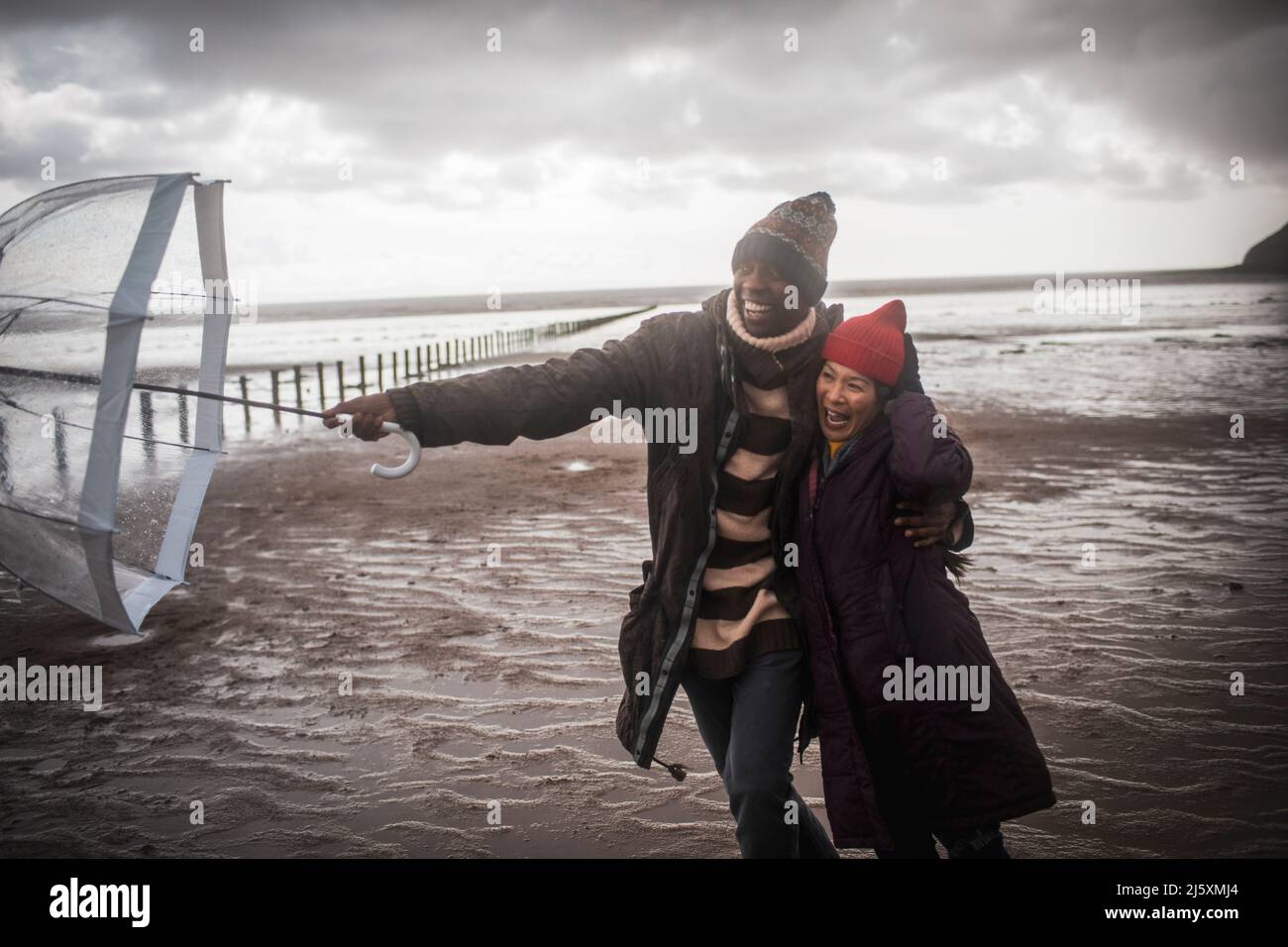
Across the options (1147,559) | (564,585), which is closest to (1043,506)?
(1147,559)

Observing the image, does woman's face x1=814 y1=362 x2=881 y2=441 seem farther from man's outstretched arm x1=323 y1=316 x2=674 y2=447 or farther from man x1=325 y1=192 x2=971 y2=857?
man's outstretched arm x1=323 y1=316 x2=674 y2=447

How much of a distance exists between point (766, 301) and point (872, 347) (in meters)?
0.32

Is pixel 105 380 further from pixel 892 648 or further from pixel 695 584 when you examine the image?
pixel 892 648

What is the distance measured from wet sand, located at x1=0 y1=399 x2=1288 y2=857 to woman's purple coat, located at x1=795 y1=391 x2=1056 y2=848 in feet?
4.01

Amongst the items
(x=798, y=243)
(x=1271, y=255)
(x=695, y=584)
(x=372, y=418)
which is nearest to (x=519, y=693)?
(x=695, y=584)

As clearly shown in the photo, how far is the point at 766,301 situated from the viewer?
8.84ft

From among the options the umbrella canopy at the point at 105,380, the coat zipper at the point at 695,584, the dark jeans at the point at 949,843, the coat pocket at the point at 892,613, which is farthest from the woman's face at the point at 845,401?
the umbrella canopy at the point at 105,380

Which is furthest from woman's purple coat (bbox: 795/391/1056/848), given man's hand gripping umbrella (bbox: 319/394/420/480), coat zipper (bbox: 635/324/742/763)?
man's hand gripping umbrella (bbox: 319/394/420/480)

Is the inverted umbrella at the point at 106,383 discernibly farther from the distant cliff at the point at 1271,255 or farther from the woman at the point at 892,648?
the distant cliff at the point at 1271,255

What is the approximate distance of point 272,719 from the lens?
4.90 meters

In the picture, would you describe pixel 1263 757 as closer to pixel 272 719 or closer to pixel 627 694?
pixel 627 694

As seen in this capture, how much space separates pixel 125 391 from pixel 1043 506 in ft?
27.5

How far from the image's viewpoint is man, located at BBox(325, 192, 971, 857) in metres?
2.62

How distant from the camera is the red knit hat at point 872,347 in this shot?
262cm
